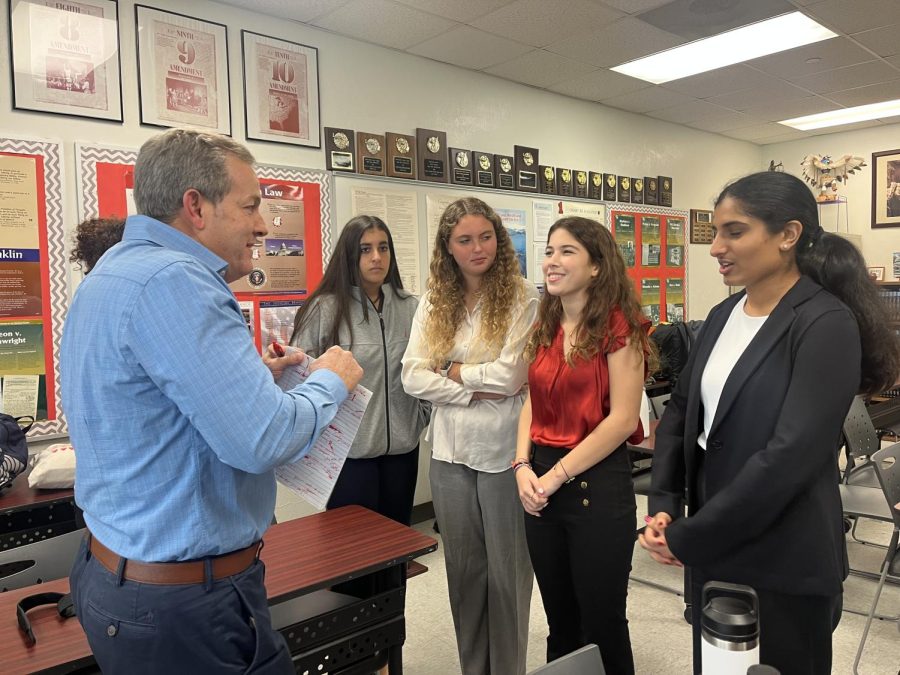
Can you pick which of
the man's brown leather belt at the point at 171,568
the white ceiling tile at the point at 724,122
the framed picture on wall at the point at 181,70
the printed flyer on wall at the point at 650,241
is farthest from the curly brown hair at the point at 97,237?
the white ceiling tile at the point at 724,122

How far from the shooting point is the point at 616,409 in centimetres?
178

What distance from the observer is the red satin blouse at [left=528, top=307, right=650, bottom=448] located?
71.5 inches

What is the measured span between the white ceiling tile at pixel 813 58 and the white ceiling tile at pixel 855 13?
21cm

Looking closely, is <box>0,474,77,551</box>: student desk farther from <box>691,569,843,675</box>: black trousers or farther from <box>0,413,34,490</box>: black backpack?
<box>691,569,843,675</box>: black trousers

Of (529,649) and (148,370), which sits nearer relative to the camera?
(148,370)

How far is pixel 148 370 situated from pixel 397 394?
1.42 m

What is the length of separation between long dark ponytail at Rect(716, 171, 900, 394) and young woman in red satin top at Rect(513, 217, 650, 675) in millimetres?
524

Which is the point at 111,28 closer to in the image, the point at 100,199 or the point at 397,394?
the point at 100,199

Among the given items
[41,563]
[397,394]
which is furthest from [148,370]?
[397,394]

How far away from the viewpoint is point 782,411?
1284mm

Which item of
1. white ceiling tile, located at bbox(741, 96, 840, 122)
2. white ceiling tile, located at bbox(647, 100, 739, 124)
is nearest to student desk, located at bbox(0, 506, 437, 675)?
white ceiling tile, located at bbox(647, 100, 739, 124)

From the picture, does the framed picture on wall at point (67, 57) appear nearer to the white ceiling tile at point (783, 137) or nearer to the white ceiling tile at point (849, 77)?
the white ceiling tile at point (849, 77)

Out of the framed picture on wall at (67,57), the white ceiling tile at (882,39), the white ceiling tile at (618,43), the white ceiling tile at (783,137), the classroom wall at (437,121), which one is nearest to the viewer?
the framed picture on wall at (67,57)

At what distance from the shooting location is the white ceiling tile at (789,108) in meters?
5.39
